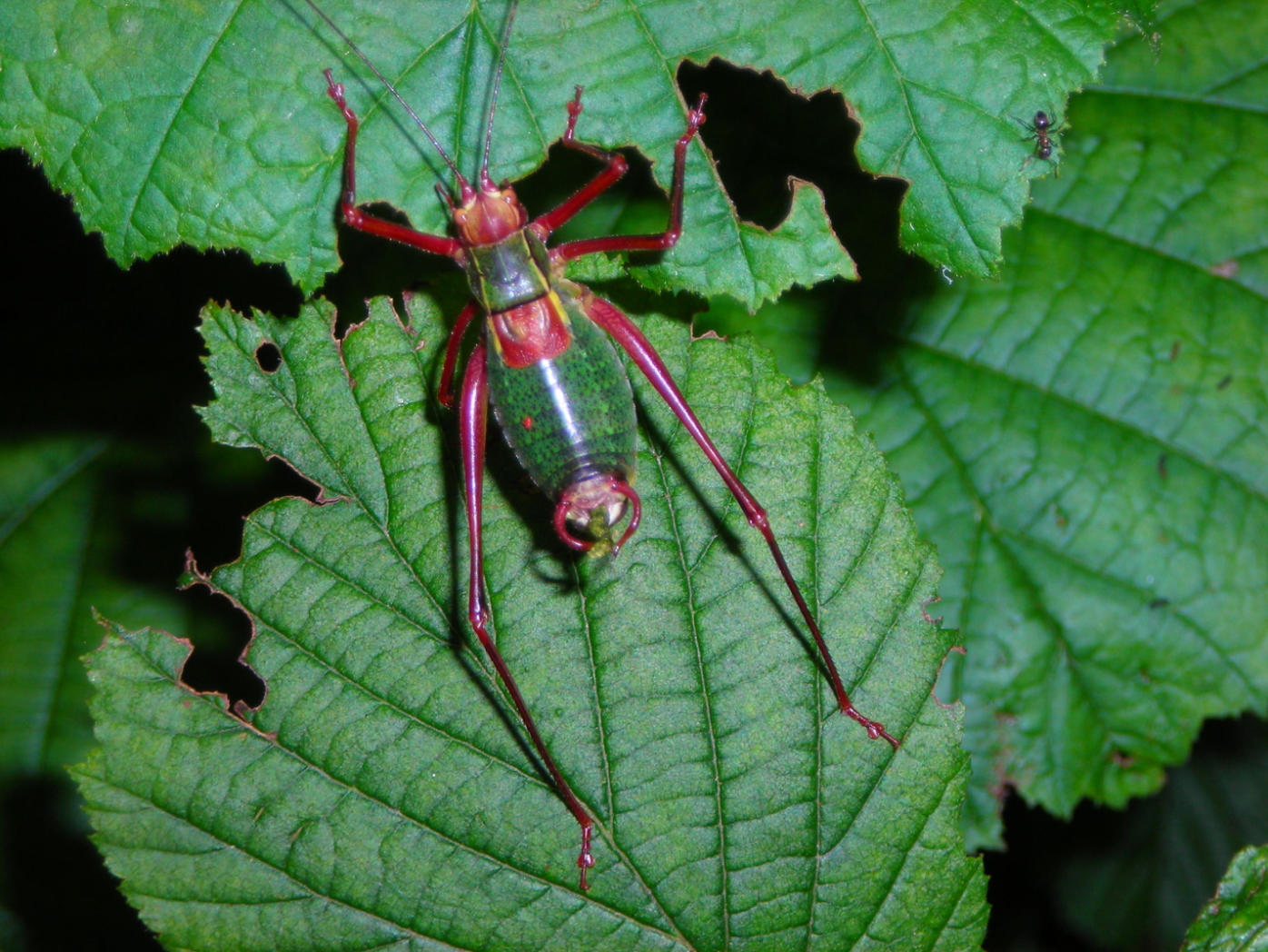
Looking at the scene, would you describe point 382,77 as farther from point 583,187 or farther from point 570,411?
point 570,411

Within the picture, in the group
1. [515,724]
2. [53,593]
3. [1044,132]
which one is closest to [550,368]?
[515,724]

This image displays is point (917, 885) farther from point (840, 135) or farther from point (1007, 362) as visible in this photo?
point (840, 135)

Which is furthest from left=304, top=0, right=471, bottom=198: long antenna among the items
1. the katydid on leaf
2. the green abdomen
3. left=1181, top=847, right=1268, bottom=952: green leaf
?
left=1181, top=847, right=1268, bottom=952: green leaf

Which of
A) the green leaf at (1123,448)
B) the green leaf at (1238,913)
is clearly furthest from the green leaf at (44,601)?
the green leaf at (1238,913)

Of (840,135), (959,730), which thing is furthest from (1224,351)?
(959,730)

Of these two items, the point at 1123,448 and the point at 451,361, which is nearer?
the point at 451,361

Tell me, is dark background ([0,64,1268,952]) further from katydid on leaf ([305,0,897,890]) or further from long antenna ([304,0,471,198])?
long antenna ([304,0,471,198])

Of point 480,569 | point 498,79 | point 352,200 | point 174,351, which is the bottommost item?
point 480,569
